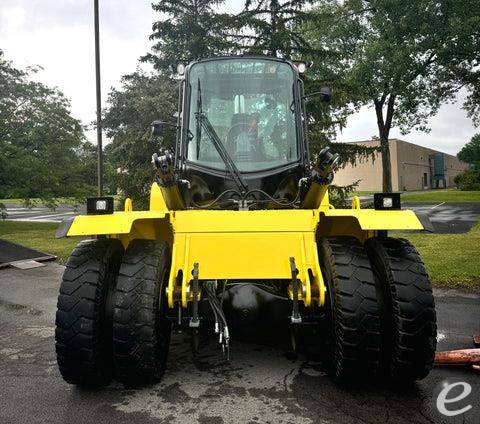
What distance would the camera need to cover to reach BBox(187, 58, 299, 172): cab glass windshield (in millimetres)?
4574

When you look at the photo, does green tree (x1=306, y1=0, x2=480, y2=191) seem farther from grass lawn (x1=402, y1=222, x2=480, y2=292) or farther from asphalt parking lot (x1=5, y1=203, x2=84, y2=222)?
asphalt parking lot (x1=5, y1=203, x2=84, y2=222)

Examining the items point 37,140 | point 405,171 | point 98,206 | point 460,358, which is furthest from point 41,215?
point 405,171

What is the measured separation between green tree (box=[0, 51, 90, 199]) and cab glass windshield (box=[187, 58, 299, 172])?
14.9 meters

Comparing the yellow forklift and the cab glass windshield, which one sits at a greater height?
the cab glass windshield

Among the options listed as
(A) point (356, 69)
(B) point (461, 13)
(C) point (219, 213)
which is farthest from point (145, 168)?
(B) point (461, 13)

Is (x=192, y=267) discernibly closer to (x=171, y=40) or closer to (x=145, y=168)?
(x=145, y=168)

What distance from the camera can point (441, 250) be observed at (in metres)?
11.2

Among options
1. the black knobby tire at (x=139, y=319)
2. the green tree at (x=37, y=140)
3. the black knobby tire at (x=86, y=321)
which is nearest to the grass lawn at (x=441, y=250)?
the green tree at (x=37, y=140)

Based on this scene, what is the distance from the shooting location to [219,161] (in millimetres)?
4535

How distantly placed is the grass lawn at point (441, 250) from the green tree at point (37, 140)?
187 cm

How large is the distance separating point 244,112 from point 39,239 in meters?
12.9

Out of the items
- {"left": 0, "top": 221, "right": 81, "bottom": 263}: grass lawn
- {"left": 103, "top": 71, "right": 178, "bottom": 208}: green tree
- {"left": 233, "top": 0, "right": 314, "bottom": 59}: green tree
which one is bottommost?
{"left": 0, "top": 221, "right": 81, "bottom": 263}: grass lawn

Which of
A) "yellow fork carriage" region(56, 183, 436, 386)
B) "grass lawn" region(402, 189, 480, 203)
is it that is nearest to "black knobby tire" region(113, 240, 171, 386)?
"yellow fork carriage" region(56, 183, 436, 386)

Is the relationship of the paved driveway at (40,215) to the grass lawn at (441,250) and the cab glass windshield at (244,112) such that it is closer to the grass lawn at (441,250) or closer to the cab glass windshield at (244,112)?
the grass lawn at (441,250)
